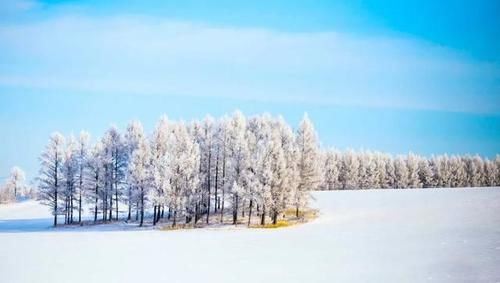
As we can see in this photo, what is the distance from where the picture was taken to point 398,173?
398ft

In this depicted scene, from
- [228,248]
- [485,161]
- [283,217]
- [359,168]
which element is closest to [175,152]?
[283,217]

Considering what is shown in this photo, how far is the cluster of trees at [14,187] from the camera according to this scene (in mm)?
128562

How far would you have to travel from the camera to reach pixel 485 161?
151m

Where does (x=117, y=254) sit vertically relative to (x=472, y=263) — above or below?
below

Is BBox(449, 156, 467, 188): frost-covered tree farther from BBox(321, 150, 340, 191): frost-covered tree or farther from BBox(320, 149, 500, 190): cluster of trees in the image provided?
BBox(321, 150, 340, 191): frost-covered tree

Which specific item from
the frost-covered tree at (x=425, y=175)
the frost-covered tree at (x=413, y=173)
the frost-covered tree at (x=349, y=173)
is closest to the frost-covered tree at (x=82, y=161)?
the frost-covered tree at (x=349, y=173)

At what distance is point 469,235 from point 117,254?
23.3 metres

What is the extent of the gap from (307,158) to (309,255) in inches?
1368

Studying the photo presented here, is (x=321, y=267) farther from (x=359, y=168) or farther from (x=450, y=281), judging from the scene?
(x=359, y=168)

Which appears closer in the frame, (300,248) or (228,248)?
(300,248)

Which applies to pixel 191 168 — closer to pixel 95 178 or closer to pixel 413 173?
pixel 95 178

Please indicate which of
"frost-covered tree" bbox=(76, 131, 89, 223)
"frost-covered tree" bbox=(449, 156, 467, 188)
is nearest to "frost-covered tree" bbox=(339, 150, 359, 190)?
"frost-covered tree" bbox=(449, 156, 467, 188)

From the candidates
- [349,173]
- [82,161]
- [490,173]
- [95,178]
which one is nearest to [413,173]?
[349,173]

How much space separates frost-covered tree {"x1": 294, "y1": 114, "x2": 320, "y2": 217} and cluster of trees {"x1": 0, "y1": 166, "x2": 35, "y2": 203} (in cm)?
9387
